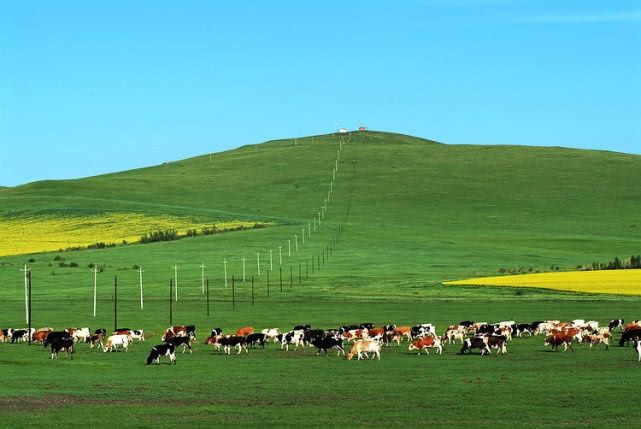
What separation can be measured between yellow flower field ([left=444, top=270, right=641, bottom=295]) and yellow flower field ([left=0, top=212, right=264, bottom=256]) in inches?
2113

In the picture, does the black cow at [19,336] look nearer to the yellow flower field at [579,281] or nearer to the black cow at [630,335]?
the black cow at [630,335]

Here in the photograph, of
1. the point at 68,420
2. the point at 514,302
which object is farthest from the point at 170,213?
the point at 68,420

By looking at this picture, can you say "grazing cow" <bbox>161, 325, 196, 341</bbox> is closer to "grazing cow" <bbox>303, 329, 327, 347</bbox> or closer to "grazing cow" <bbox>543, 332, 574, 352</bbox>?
"grazing cow" <bbox>303, 329, 327, 347</bbox>

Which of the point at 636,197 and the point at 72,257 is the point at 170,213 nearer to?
the point at 72,257

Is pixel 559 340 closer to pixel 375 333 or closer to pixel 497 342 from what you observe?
pixel 497 342

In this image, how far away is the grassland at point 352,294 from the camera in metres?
29.5

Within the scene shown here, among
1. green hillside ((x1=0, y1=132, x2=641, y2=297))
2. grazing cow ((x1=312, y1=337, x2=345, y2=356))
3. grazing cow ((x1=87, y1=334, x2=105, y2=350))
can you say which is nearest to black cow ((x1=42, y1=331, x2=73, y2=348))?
grazing cow ((x1=87, y1=334, x2=105, y2=350))

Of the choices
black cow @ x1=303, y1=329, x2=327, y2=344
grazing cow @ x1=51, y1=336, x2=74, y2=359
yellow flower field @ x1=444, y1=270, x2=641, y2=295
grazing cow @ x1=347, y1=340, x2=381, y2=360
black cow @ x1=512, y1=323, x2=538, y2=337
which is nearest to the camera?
grazing cow @ x1=347, y1=340, x2=381, y2=360

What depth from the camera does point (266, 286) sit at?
310 feet

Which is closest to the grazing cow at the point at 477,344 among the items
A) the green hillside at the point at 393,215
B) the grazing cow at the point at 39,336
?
the grazing cow at the point at 39,336

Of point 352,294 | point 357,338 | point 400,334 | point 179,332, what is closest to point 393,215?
point 352,294

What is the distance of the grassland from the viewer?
29.5m

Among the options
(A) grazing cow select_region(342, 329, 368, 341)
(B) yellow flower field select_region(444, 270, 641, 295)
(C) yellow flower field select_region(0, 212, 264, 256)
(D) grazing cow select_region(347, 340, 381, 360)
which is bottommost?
(D) grazing cow select_region(347, 340, 381, 360)

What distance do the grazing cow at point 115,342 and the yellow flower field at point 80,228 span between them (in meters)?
84.3
